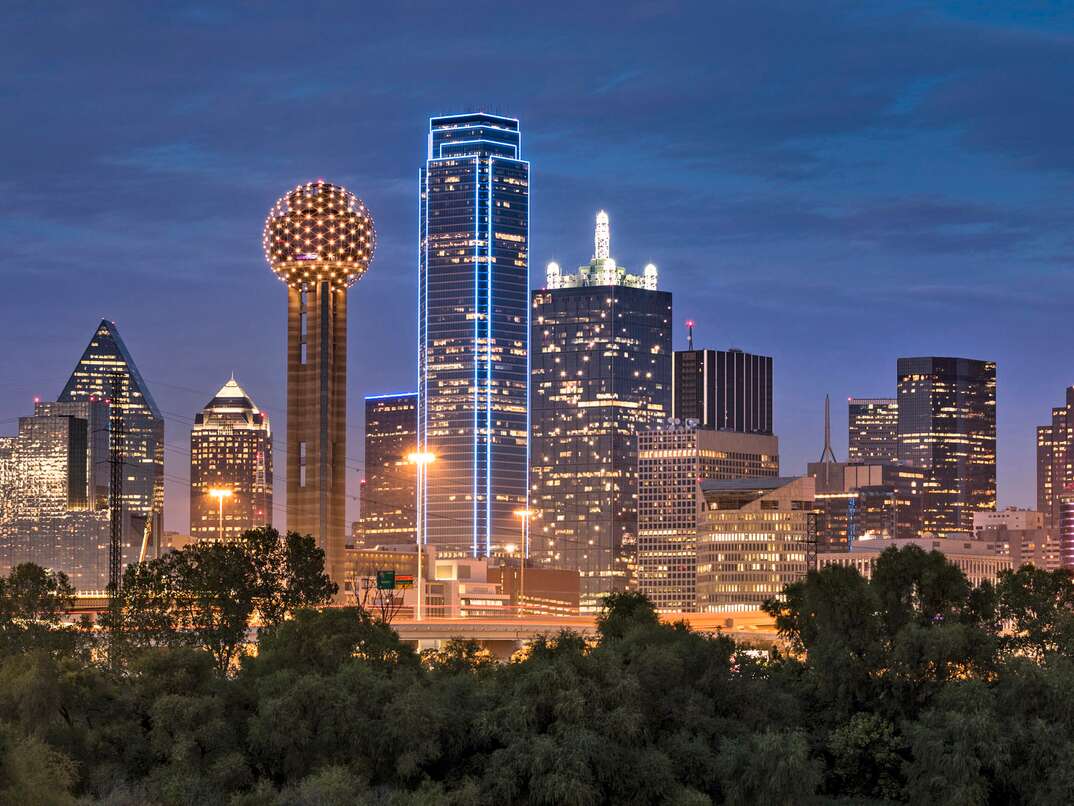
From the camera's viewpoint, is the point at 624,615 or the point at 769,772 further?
the point at 624,615

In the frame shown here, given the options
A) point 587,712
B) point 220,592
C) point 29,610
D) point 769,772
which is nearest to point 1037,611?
point 769,772

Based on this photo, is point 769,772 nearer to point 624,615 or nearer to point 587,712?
point 587,712

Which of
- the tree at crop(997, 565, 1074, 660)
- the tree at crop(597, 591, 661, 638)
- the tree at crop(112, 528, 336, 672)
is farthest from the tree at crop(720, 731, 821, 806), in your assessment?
the tree at crop(112, 528, 336, 672)

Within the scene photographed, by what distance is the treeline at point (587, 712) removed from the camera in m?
99.8

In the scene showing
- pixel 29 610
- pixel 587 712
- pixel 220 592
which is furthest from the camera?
pixel 220 592

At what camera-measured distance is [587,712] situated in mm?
103062

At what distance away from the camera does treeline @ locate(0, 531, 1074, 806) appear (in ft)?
327

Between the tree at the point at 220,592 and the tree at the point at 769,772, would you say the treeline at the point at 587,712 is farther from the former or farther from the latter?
the tree at the point at 220,592

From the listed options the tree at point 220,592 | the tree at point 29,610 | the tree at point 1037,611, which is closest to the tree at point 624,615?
the tree at point 220,592

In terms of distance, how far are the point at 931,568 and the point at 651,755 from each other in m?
29.0

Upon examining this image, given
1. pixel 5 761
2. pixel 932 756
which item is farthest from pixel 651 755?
pixel 5 761

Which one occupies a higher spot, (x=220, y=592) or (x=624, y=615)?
(x=220, y=592)

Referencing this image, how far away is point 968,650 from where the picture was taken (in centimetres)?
11675

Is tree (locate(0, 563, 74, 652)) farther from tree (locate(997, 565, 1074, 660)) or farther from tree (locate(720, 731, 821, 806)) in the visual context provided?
tree (locate(997, 565, 1074, 660))
